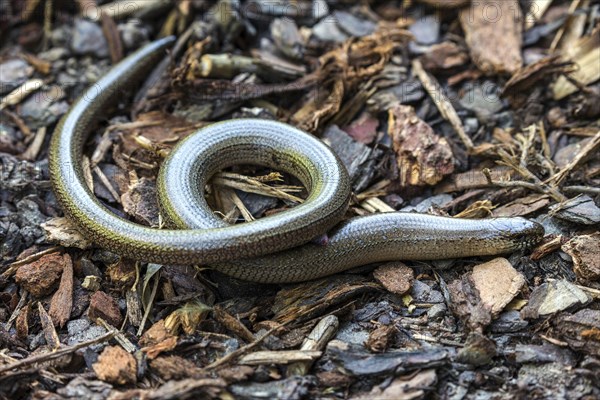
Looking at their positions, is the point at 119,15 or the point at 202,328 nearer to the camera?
the point at 202,328

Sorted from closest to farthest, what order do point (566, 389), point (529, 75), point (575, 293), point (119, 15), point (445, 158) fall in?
point (566, 389) < point (575, 293) < point (445, 158) < point (529, 75) < point (119, 15)

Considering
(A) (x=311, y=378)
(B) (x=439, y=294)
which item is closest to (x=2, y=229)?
(A) (x=311, y=378)

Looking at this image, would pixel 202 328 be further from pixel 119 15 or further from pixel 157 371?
pixel 119 15

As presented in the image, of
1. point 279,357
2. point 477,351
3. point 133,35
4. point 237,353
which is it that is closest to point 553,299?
point 477,351

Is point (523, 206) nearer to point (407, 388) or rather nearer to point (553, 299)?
point (553, 299)

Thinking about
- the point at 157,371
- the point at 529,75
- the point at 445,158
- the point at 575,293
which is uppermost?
the point at 529,75

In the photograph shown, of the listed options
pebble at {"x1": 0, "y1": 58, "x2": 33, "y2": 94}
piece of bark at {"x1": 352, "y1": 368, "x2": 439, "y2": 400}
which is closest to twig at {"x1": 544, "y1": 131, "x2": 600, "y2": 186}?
piece of bark at {"x1": 352, "y1": 368, "x2": 439, "y2": 400}
